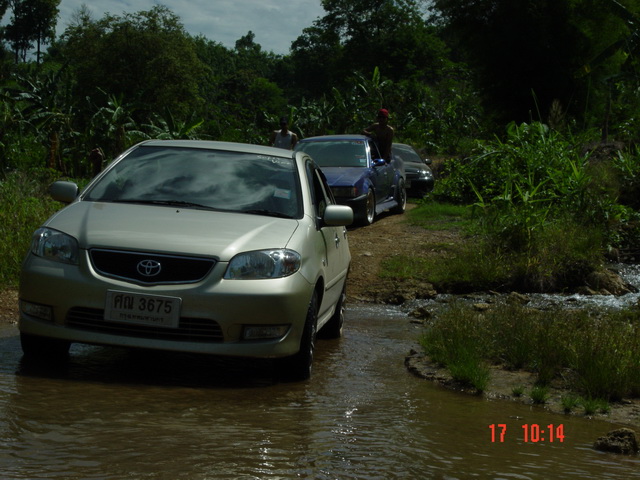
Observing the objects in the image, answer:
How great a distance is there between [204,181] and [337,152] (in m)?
9.83

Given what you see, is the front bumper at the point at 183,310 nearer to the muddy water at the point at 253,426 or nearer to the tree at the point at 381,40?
the muddy water at the point at 253,426

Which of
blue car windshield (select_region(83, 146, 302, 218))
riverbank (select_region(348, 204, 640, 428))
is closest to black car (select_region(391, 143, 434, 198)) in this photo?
riverbank (select_region(348, 204, 640, 428))

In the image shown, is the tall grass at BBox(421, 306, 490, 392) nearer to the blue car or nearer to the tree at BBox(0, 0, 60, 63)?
the blue car

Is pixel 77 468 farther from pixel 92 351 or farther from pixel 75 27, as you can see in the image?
pixel 75 27

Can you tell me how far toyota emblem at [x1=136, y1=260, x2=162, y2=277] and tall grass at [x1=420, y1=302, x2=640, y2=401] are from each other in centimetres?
229

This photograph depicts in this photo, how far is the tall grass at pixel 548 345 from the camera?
20.2ft

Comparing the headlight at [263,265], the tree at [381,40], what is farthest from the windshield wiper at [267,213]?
the tree at [381,40]

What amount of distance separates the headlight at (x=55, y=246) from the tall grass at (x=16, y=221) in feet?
12.3

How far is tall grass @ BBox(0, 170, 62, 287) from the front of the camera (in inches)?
383

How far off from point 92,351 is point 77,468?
10.1 ft

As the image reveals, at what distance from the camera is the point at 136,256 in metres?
5.65

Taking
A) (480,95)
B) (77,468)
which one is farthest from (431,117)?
(77,468)

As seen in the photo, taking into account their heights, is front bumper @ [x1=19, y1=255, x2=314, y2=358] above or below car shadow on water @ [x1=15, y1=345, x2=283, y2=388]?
above

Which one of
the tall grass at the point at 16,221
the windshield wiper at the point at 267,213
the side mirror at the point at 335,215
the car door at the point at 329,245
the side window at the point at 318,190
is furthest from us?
the tall grass at the point at 16,221
